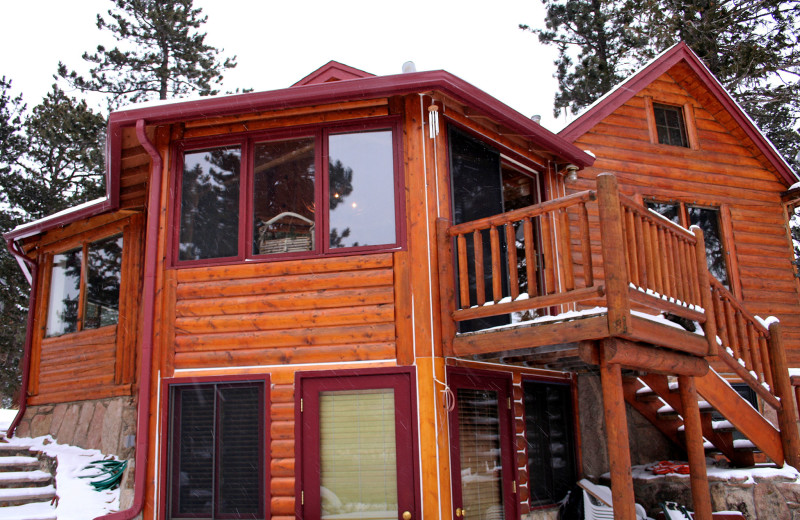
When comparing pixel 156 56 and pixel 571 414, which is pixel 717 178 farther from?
pixel 156 56

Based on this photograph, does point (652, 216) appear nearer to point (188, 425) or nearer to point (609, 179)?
point (609, 179)

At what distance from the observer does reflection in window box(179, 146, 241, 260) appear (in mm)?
7668

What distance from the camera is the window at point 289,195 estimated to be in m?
7.32

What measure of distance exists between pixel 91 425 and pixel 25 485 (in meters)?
1.23

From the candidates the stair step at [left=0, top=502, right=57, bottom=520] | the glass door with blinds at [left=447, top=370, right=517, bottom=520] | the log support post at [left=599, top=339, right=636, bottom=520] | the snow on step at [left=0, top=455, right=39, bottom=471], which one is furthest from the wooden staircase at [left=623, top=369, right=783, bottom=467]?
the snow on step at [left=0, top=455, right=39, bottom=471]

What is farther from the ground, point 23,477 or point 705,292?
point 705,292

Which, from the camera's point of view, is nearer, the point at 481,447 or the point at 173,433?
the point at 173,433

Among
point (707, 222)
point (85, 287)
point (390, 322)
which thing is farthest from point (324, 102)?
point (707, 222)

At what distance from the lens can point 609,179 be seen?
20.0ft

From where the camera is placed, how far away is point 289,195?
762 cm

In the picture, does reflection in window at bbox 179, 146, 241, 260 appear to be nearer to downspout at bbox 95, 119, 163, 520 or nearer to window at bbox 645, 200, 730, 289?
downspout at bbox 95, 119, 163, 520

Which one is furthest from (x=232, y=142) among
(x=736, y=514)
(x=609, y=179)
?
(x=736, y=514)

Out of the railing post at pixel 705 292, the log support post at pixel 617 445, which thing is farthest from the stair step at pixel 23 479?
the railing post at pixel 705 292

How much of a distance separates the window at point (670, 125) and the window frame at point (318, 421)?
272 inches
